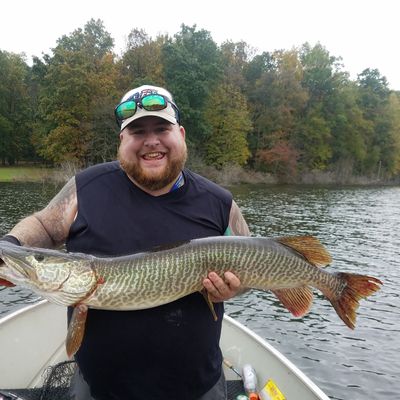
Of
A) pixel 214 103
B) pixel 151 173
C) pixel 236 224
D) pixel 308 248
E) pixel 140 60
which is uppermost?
pixel 140 60

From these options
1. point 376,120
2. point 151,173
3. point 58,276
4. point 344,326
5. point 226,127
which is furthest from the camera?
point 376,120

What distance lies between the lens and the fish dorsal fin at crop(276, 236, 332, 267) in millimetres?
2551

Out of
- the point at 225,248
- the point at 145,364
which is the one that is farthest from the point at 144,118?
the point at 145,364

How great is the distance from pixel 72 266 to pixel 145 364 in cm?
65

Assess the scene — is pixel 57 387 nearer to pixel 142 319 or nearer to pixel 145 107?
pixel 142 319

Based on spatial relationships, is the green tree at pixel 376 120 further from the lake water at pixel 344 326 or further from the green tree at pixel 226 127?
the lake water at pixel 344 326

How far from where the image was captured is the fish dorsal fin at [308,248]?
2551 millimetres

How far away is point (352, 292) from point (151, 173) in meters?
1.48

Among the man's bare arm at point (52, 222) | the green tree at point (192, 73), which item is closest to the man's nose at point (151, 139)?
the man's bare arm at point (52, 222)

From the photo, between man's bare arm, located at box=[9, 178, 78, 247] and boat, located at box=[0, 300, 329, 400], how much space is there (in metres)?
1.70

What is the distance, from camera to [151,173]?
2336mm

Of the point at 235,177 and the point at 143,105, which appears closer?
the point at 143,105

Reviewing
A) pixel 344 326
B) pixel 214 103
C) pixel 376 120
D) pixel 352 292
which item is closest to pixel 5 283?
pixel 352 292

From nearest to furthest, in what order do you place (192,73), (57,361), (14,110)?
(57,361)
(192,73)
(14,110)
